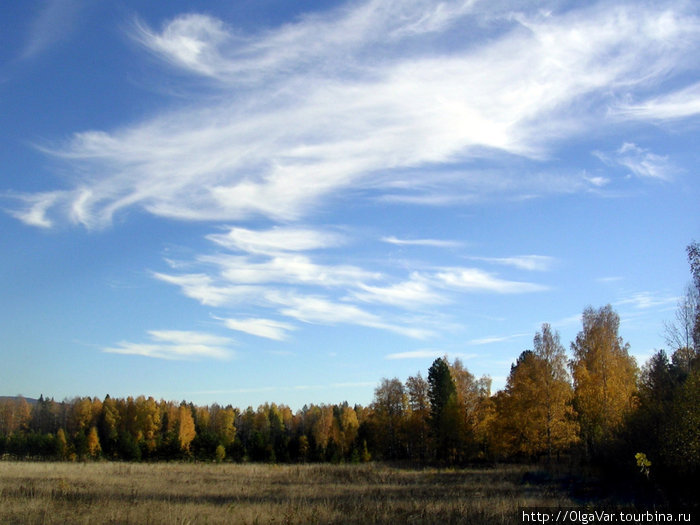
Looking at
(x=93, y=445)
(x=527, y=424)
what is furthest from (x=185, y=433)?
(x=527, y=424)

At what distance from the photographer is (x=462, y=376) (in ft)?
189

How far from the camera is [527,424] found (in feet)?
132

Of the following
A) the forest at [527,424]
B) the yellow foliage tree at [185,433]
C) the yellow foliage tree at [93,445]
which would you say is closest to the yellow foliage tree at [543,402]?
the forest at [527,424]

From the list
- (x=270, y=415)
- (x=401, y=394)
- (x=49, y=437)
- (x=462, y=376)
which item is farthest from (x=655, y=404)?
(x=270, y=415)

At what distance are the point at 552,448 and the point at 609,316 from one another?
439 inches

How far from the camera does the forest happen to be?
1983 cm

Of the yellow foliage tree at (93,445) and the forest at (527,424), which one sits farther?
the yellow foliage tree at (93,445)

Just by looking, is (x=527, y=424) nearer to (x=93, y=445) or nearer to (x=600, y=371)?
(x=600, y=371)

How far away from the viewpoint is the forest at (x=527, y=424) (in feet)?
65.1

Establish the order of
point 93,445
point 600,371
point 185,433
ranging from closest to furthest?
point 600,371, point 93,445, point 185,433

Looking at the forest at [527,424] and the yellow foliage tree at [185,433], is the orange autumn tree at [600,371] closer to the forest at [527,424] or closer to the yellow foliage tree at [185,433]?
the forest at [527,424]

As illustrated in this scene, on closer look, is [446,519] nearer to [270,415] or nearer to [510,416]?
[510,416]

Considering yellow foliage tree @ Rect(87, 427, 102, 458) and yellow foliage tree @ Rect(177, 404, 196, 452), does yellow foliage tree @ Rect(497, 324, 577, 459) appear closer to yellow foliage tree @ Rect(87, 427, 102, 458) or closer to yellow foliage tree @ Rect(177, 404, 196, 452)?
yellow foliage tree @ Rect(177, 404, 196, 452)

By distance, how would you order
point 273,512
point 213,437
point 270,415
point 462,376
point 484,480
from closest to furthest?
point 273,512
point 484,480
point 462,376
point 213,437
point 270,415
